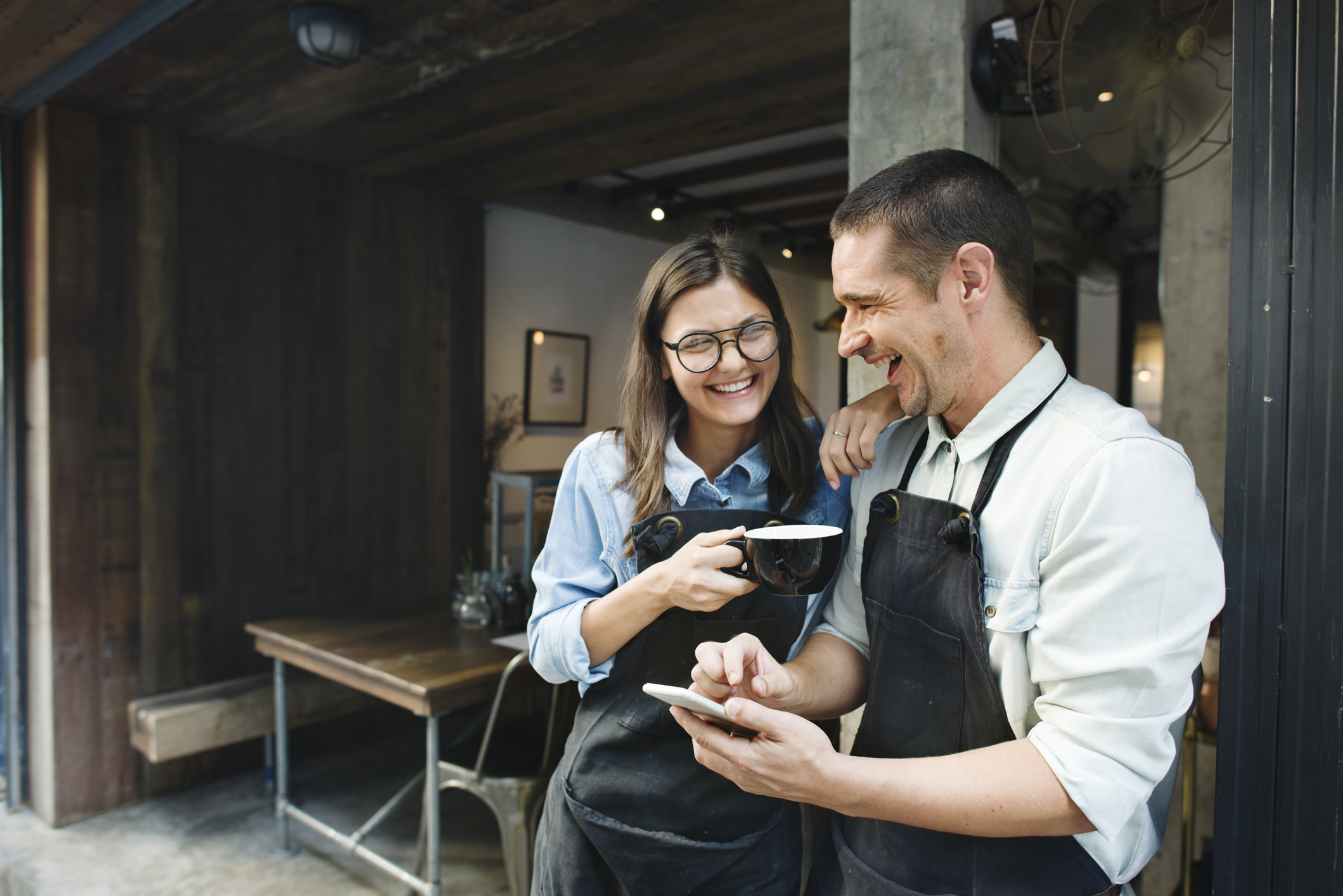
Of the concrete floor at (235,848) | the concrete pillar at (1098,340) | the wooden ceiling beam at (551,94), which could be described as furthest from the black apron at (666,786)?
the concrete pillar at (1098,340)

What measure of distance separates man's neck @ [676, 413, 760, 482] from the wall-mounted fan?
2.96 ft

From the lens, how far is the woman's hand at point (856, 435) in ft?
4.44

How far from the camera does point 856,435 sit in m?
1.37

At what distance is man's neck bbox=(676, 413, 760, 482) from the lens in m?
1.56

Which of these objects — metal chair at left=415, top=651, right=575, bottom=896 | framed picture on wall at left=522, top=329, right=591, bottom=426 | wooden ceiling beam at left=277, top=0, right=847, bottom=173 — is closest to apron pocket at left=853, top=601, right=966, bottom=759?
metal chair at left=415, top=651, right=575, bottom=896

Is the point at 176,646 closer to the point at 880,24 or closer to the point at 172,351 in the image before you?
the point at 172,351

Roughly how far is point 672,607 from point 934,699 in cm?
46

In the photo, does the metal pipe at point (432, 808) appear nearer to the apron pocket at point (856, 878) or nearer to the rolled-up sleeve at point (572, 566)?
the rolled-up sleeve at point (572, 566)

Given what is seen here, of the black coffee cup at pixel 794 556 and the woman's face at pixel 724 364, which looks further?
the woman's face at pixel 724 364

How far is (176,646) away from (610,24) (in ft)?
10.5

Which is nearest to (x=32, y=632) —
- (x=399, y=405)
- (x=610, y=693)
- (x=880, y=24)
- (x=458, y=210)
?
(x=399, y=405)

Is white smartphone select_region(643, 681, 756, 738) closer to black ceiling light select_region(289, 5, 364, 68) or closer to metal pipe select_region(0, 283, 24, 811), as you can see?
black ceiling light select_region(289, 5, 364, 68)

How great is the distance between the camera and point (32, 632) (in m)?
Result: 3.39

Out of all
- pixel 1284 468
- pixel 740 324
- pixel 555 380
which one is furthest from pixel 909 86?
pixel 555 380
